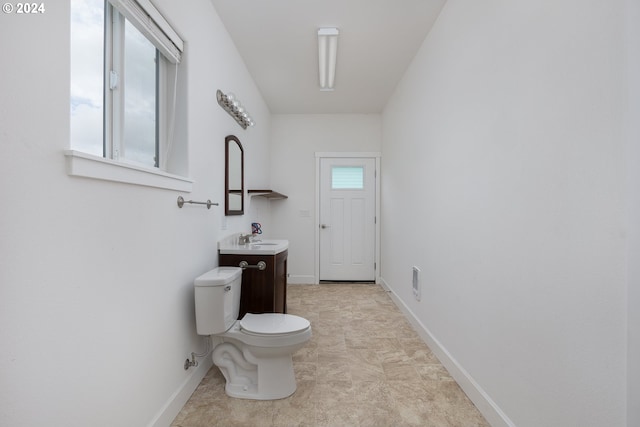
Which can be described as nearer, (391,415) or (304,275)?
(391,415)

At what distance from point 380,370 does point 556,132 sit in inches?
70.3

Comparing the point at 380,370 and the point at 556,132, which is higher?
the point at 556,132

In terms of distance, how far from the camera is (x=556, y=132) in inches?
48.6

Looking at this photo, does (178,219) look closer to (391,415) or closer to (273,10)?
(391,415)

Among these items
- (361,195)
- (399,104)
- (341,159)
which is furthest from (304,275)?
(399,104)

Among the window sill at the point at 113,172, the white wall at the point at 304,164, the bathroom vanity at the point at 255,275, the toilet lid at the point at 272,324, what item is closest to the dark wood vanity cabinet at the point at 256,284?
the bathroom vanity at the point at 255,275

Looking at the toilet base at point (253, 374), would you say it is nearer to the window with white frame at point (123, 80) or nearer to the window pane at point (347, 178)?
the window with white frame at point (123, 80)

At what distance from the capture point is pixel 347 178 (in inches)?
199

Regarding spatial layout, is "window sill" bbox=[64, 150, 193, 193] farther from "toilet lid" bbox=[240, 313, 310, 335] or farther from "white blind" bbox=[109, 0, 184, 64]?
"toilet lid" bbox=[240, 313, 310, 335]

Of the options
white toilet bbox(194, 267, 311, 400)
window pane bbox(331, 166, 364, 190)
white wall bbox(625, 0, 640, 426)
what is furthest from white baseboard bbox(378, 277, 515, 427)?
window pane bbox(331, 166, 364, 190)

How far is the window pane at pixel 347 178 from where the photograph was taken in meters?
5.05

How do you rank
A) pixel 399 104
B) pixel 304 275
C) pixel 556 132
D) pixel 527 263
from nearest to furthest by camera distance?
pixel 556 132, pixel 527 263, pixel 399 104, pixel 304 275

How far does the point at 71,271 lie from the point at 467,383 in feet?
6.69

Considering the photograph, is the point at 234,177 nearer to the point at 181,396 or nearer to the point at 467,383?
the point at 181,396
